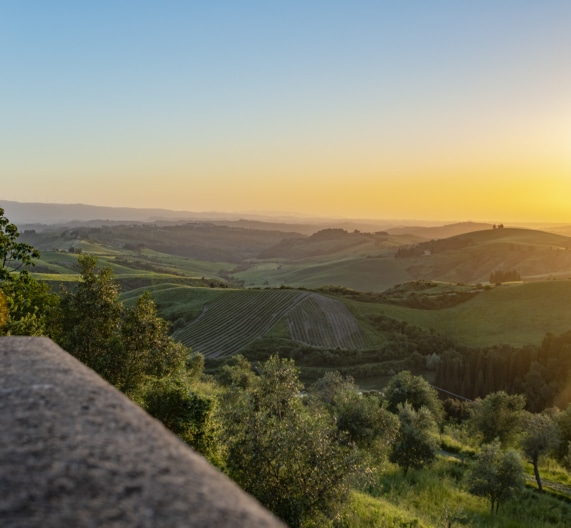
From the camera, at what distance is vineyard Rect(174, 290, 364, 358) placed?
13875cm

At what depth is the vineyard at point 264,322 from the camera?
13875cm

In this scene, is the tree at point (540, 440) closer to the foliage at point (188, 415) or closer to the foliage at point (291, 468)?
the foliage at point (291, 468)

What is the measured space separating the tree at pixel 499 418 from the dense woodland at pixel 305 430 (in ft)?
0.59

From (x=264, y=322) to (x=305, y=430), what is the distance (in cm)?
12986

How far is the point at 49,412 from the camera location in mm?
4488

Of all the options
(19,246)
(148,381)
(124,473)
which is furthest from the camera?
(19,246)

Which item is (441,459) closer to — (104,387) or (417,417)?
(417,417)

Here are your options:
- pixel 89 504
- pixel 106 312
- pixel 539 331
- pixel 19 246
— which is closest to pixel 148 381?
pixel 106 312

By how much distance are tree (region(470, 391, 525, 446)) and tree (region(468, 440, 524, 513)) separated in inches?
839

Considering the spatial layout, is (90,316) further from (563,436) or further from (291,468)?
(563,436)

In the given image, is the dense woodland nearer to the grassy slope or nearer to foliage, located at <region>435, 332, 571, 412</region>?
foliage, located at <region>435, 332, 571, 412</region>

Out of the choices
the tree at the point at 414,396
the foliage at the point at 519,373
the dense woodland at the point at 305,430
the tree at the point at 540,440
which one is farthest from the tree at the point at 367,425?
the foliage at the point at 519,373

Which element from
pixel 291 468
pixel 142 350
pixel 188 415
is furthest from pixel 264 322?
pixel 291 468

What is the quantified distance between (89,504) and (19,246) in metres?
38.4
